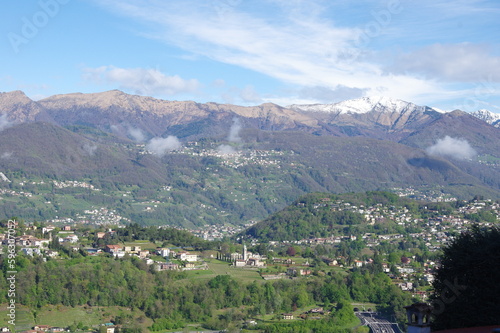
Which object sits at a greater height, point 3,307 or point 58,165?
point 58,165

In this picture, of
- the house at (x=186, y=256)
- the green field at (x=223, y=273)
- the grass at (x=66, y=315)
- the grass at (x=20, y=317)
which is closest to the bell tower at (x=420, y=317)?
the grass at (x=20, y=317)

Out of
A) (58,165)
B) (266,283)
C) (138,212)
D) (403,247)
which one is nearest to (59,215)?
(138,212)

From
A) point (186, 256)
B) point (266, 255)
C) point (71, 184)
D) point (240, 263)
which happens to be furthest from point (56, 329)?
point (71, 184)

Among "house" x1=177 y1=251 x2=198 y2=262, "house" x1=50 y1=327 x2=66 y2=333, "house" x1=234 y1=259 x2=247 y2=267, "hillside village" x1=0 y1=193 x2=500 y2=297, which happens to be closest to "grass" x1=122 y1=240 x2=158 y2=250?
"hillside village" x1=0 y1=193 x2=500 y2=297

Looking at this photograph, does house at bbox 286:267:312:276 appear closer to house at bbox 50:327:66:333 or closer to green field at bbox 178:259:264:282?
green field at bbox 178:259:264:282

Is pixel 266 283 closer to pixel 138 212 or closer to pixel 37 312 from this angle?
pixel 37 312

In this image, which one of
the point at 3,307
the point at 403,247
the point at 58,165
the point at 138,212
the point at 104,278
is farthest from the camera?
the point at 58,165

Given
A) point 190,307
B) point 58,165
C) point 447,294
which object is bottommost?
point 190,307

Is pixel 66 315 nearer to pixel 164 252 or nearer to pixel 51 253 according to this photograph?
pixel 51 253
